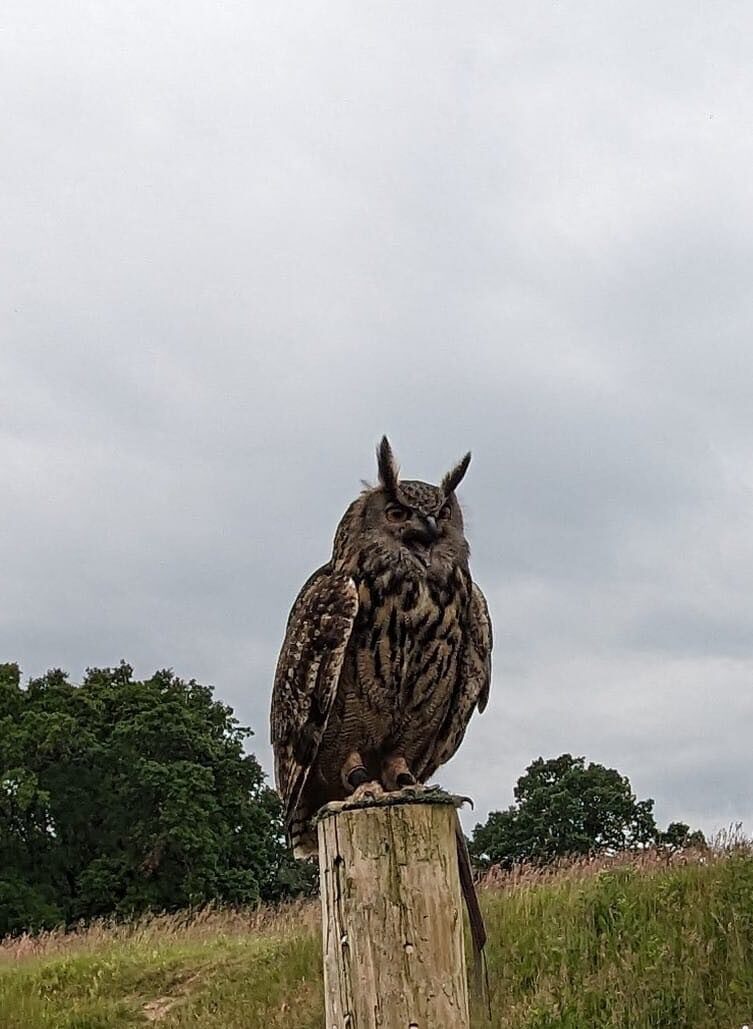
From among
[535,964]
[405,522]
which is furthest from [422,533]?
[535,964]

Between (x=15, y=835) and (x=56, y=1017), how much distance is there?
65.7ft

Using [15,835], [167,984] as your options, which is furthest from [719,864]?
[15,835]

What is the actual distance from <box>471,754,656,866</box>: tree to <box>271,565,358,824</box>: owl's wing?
72.6 ft

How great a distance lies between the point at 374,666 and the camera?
13.7 ft

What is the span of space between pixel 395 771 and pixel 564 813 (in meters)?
23.2

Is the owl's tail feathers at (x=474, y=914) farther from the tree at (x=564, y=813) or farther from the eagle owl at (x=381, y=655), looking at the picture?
the tree at (x=564, y=813)

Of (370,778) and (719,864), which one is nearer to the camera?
(370,778)

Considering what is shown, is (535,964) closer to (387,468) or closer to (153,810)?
(387,468)

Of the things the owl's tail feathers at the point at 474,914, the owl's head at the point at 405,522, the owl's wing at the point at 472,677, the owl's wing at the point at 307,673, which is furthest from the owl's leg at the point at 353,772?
the owl's tail feathers at the point at 474,914

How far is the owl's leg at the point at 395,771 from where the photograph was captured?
433 centimetres

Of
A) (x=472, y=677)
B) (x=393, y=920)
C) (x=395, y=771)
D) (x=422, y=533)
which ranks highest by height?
→ (x=422, y=533)

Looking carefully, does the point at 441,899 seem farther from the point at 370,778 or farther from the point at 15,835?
the point at 15,835

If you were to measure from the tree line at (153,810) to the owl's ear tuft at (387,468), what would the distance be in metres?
22.6

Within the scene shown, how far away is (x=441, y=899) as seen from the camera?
2.47 metres
